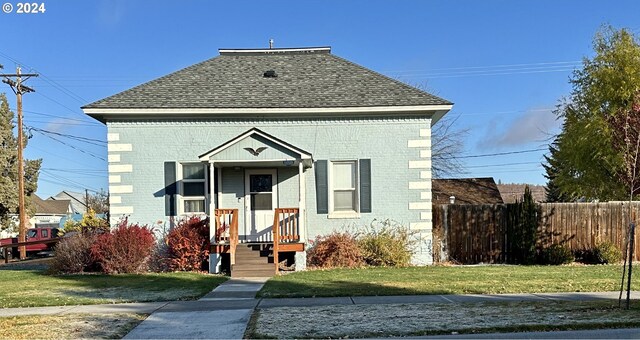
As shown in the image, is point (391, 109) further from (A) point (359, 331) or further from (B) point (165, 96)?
(A) point (359, 331)

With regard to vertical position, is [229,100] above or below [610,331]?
above

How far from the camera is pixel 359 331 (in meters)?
6.76

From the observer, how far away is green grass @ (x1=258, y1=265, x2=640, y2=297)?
10.2m

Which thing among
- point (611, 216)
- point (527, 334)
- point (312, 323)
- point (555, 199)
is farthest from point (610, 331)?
point (555, 199)

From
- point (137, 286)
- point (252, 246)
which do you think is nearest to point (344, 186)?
point (252, 246)

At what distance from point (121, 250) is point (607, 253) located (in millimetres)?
14369

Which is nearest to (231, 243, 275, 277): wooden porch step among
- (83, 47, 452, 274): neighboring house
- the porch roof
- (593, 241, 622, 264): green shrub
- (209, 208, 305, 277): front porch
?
(209, 208, 305, 277): front porch

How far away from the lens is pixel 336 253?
15.2 meters

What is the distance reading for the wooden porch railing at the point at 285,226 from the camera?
47.1 feet

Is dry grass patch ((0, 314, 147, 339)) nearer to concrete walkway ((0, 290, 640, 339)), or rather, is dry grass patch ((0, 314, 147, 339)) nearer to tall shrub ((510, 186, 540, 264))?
concrete walkway ((0, 290, 640, 339))

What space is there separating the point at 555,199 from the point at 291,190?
3155 centimetres

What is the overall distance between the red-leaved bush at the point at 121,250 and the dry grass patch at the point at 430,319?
24.9ft

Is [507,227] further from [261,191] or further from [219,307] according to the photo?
[219,307]

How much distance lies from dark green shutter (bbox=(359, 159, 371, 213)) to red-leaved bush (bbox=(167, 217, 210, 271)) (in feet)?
15.6
